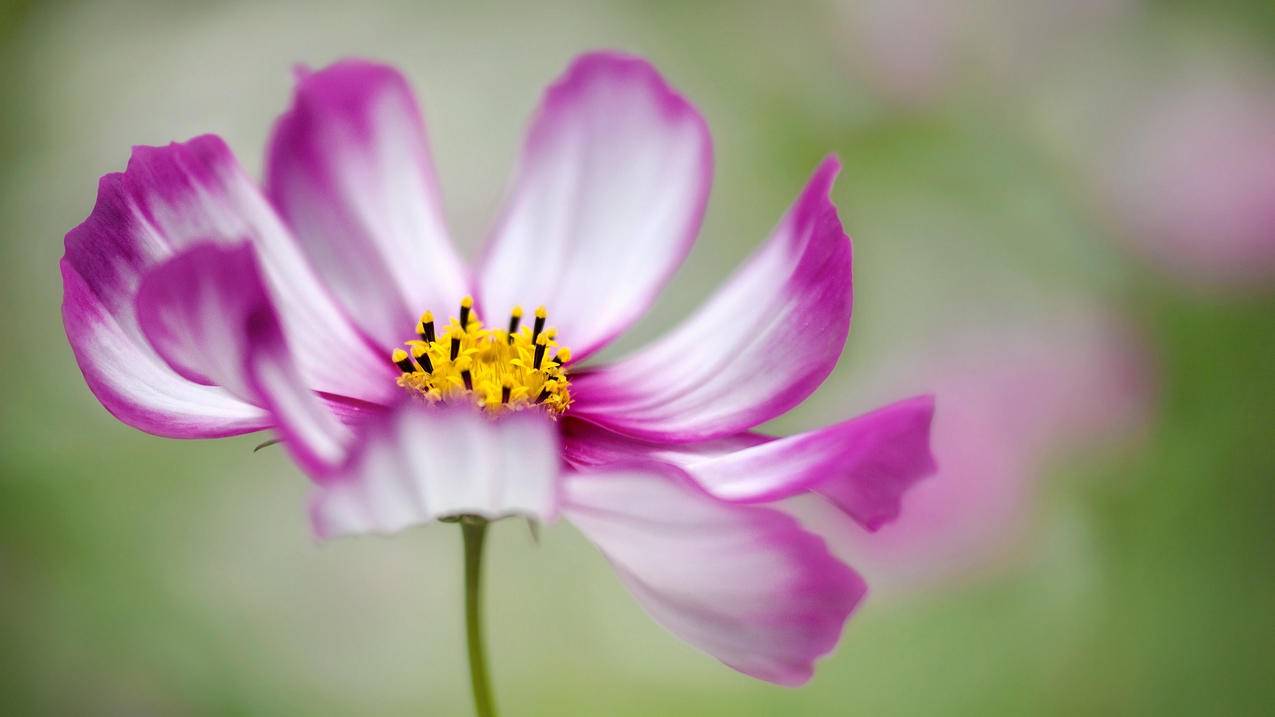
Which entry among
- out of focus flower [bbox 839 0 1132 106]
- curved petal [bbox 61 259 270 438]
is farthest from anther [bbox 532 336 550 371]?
out of focus flower [bbox 839 0 1132 106]

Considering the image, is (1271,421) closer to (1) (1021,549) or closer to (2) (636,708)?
(1) (1021,549)

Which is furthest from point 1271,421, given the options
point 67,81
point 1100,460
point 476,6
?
point 67,81

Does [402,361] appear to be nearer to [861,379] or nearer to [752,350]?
[752,350]

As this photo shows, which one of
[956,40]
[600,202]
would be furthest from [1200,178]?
[600,202]

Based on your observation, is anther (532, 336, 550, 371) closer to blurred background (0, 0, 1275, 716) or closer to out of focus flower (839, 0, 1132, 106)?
blurred background (0, 0, 1275, 716)

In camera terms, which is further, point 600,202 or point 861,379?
point 861,379
